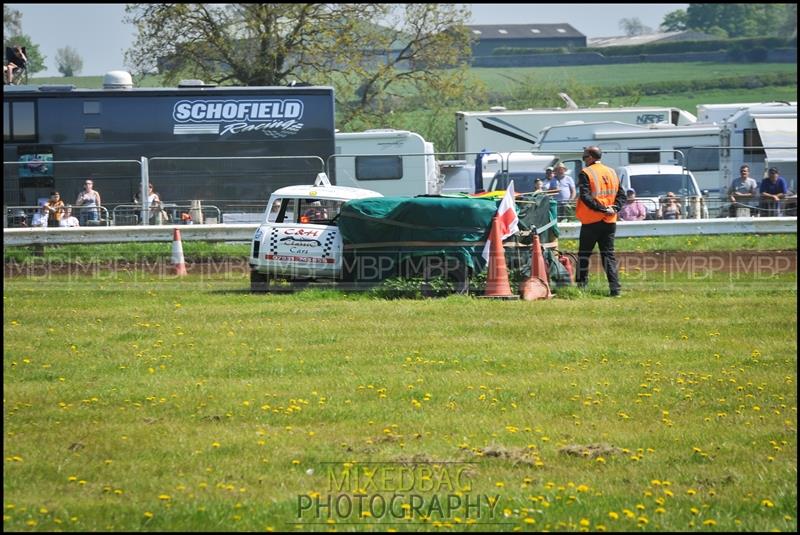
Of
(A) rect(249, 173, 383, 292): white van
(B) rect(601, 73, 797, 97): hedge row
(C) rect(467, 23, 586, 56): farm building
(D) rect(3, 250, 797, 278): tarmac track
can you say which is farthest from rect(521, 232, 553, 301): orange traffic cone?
(C) rect(467, 23, 586, 56): farm building

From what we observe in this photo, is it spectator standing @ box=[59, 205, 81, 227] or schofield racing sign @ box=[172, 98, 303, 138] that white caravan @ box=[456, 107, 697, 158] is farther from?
spectator standing @ box=[59, 205, 81, 227]

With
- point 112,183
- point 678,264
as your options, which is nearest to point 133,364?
point 678,264

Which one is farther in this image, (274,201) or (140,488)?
(274,201)

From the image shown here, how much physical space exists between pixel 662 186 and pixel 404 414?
16.7 m

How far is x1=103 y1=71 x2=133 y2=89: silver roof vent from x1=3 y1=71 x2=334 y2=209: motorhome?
0.02 metres

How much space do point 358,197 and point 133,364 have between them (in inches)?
255

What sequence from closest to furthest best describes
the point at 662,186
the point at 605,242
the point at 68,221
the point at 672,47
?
the point at 605,242
the point at 68,221
the point at 662,186
the point at 672,47

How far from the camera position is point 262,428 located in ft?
26.6

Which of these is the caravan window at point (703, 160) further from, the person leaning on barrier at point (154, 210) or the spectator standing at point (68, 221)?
the spectator standing at point (68, 221)

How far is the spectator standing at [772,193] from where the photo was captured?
74.4 feet

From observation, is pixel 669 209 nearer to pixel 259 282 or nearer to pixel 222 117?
pixel 259 282

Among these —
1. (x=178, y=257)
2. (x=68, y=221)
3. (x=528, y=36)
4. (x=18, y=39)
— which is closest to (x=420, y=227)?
(x=178, y=257)

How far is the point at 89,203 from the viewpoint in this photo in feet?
73.7

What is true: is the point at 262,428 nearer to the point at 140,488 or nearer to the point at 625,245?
the point at 140,488
